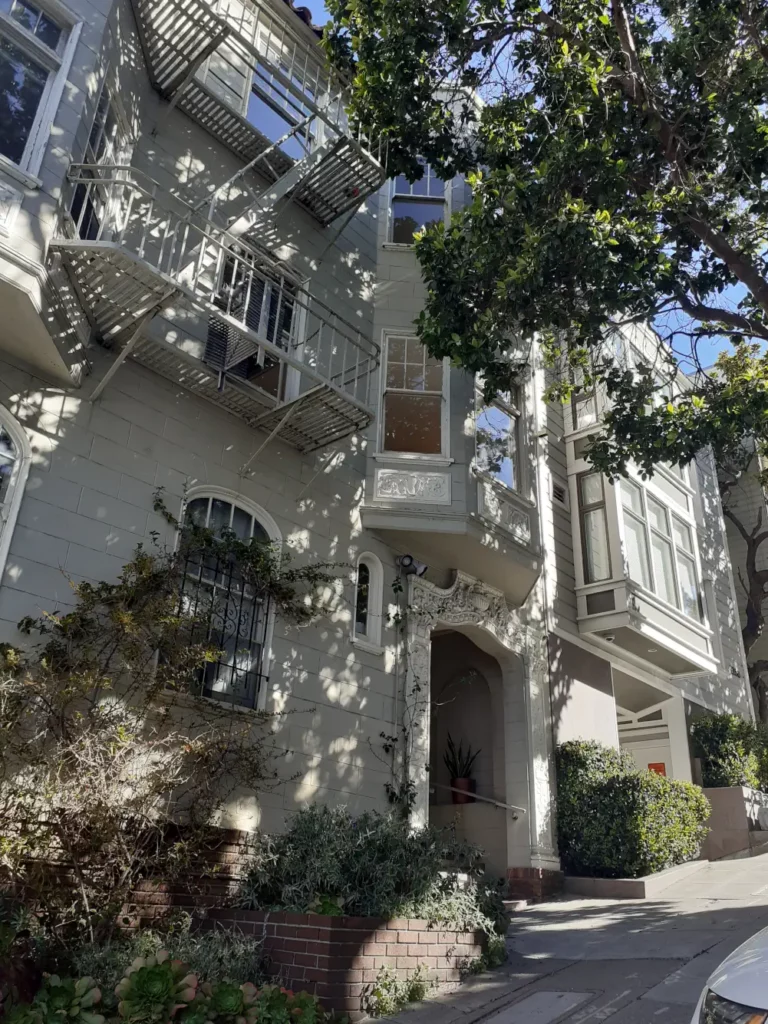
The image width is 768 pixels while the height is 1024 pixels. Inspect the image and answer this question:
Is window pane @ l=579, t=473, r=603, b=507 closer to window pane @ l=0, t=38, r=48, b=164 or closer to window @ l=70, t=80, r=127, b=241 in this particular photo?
window @ l=70, t=80, r=127, b=241

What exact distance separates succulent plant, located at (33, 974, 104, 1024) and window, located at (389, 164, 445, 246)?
Result: 35.0ft

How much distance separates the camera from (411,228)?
1286 centimetres

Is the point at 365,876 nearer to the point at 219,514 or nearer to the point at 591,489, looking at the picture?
the point at 219,514

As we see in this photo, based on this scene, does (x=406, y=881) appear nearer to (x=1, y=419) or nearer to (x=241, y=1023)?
(x=241, y=1023)

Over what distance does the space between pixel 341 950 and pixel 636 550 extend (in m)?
10.2

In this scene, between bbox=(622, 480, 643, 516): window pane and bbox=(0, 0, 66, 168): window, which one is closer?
bbox=(0, 0, 66, 168): window

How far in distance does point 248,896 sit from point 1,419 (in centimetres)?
468

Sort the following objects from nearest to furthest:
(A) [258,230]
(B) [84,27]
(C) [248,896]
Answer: (C) [248,896]
(B) [84,27]
(A) [258,230]

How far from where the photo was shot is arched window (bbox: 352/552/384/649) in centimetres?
1016

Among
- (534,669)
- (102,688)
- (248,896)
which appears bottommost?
(248,896)

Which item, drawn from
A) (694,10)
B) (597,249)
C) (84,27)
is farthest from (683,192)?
(84,27)

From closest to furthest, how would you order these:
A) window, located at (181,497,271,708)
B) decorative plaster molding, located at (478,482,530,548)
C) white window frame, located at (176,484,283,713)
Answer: window, located at (181,497,271,708), white window frame, located at (176,484,283,713), decorative plaster molding, located at (478,482,530,548)

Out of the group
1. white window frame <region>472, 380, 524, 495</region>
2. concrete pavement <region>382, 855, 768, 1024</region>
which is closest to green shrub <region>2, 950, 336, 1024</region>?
concrete pavement <region>382, 855, 768, 1024</region>

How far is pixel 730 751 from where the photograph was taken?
15461 mm
